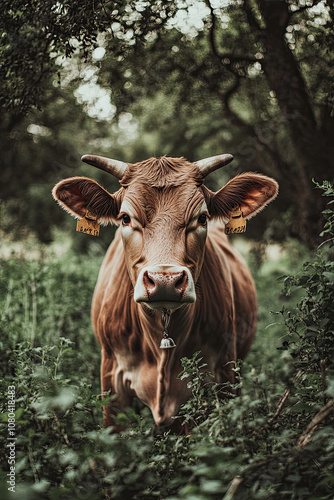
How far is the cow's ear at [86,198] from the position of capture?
371 cm

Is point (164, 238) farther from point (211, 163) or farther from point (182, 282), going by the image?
point (211, 163)

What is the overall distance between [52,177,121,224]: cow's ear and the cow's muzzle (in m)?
1.11

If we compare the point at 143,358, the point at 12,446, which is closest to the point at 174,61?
the point at 143,358

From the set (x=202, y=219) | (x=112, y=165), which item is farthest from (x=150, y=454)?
(x=112, y=165)

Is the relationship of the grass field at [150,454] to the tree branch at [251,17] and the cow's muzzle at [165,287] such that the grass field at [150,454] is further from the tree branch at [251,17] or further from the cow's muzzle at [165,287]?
the tree branch at [251,17]

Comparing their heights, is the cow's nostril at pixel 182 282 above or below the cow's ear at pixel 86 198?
below

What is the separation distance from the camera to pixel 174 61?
6539 millimetres

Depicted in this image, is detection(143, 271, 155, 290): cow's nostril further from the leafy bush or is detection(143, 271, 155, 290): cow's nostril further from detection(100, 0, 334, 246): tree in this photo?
detection(100, 0, 334, 246): tree

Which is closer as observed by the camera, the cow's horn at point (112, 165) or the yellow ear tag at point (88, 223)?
the cow's horn at point (112, 165)

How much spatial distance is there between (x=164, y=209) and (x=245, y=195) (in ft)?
3.13

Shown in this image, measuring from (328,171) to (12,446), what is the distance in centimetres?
450

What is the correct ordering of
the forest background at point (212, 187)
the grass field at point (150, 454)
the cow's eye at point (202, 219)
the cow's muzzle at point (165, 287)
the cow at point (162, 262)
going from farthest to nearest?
the cow's eye at point (202, 219) → the cow at point (162, 262) → the cow's muzzle at point (165, 287) → the forest background at point (212, 187) → the grass field at point (150, 454)

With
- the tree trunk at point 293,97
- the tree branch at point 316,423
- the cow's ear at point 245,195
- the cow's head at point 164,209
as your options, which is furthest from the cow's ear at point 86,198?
the tree trunk at point 293,97

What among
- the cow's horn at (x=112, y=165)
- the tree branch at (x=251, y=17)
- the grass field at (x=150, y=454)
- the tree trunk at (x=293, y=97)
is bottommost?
the grass field at (x=150, y=454)
